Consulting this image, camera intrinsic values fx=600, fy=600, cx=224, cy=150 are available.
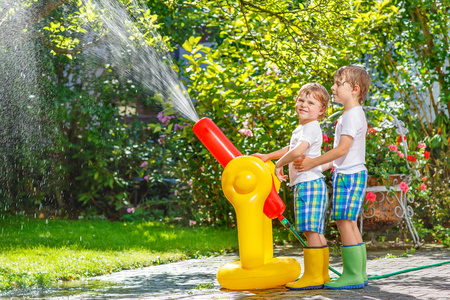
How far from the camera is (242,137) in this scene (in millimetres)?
6961

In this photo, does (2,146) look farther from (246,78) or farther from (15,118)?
(246,78)

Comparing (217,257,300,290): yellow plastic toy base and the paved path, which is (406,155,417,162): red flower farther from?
(217,257,300,290): yellow plastic toy base

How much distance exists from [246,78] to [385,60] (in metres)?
2.12

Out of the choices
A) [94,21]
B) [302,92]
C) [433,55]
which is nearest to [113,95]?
[94,21]

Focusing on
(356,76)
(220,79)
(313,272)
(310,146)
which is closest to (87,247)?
(220,79)

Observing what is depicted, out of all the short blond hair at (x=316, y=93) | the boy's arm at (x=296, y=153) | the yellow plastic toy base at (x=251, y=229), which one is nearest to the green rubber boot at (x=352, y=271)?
the yellow plastic toy base at (x=251, y=229)

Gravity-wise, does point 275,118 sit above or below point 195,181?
above

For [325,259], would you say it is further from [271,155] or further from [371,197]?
[371,197]

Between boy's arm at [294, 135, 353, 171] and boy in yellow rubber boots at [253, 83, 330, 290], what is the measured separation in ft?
0.19

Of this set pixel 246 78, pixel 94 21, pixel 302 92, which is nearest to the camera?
pixel 302 92

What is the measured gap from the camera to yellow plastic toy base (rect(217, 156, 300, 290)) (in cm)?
387

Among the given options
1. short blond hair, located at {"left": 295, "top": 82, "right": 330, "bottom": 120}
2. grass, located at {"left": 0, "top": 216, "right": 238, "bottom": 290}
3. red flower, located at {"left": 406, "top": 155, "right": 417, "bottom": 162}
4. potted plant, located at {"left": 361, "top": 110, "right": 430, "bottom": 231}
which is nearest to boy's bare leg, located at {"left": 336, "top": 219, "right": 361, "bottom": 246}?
short blond hair, located at {"left": 295, "top": 82, "right": 330, "bottom": 120}

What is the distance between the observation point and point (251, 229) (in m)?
3.88

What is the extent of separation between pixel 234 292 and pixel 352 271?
772mm
